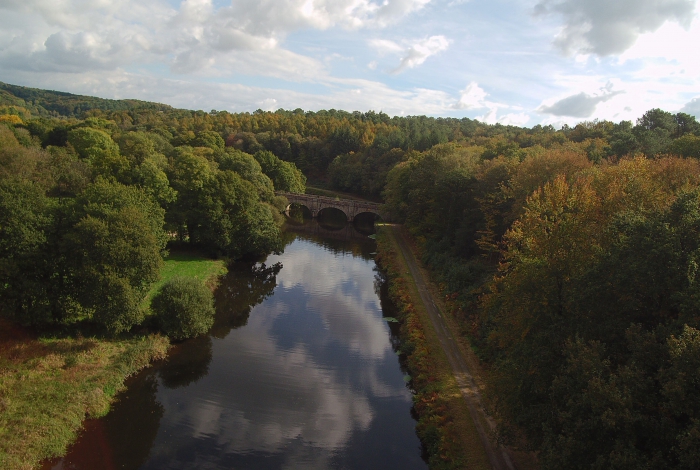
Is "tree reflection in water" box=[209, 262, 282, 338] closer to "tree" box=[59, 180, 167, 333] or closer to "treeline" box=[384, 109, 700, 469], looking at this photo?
"tree" box=[59, 180, 167, 333]

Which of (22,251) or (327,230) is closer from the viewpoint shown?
(22,251)

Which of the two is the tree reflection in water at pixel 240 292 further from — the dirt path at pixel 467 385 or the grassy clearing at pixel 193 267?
the dirt path at pixel 467 385

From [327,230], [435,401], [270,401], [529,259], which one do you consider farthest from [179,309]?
[327,230]

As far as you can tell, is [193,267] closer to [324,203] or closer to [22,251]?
[22,251]

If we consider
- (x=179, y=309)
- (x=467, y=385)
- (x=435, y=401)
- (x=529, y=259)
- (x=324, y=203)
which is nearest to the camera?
(x=529, y=259)

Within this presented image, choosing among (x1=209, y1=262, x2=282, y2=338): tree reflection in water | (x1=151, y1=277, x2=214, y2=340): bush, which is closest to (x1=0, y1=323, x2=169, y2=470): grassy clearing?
(x1=151, y1=277, x2=214, y2=340): bush

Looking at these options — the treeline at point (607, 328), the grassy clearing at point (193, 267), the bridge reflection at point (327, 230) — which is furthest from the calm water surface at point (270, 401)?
the bridge reflection at point (327, 230)

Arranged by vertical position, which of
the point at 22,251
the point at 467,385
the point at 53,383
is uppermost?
the point at 22,251
